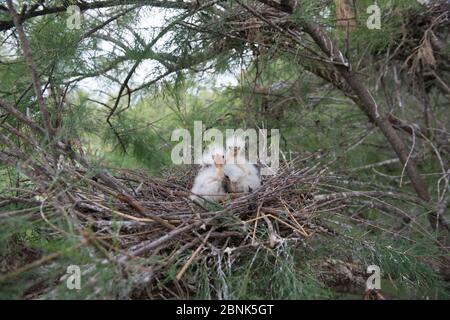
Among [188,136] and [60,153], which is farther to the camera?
[188,136]

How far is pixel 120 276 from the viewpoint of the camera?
1.47m

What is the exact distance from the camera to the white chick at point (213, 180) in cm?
249

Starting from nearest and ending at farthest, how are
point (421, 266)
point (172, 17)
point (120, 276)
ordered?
point (120, 276), point (421, 266), point (172, 17)

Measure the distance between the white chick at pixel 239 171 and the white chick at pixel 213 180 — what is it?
66 mm

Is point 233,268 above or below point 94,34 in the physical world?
below

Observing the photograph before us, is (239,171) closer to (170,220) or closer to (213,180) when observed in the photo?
(213,180)

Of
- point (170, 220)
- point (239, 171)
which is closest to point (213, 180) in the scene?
point (239, 171)

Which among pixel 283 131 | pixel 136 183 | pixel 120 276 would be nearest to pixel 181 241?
pixel 120 276

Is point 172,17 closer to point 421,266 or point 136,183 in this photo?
point 136,183

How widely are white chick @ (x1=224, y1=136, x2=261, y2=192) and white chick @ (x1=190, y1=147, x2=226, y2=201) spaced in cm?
7

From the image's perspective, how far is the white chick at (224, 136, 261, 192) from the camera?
2.62 metres

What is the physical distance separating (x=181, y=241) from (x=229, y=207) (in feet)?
0.95

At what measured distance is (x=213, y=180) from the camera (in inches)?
101

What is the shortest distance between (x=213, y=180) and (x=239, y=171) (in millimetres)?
178
